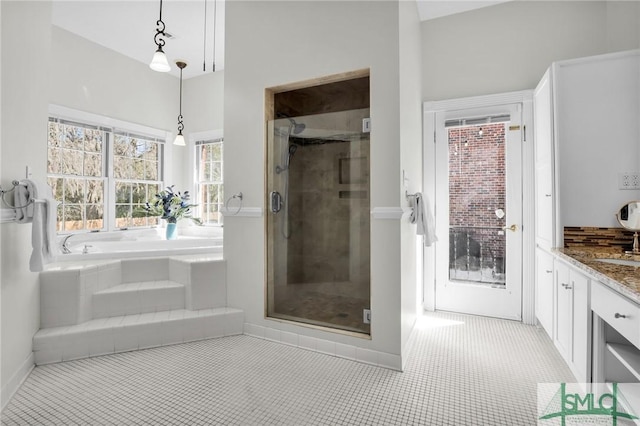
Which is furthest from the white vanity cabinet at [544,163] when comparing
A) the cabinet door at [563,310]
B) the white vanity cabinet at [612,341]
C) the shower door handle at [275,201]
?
the shower door handle at [275,201]

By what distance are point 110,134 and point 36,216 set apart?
2668 mm

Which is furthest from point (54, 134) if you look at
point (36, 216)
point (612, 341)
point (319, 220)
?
point (612, 341)

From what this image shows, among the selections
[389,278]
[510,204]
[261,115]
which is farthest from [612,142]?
[261,115]

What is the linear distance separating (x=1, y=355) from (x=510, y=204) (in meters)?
3.95

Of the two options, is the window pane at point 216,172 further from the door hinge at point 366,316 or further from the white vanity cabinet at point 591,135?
the white vanity cabinet at point 591,135

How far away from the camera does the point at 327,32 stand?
2432 mm

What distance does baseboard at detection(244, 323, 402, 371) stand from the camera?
2256 mm

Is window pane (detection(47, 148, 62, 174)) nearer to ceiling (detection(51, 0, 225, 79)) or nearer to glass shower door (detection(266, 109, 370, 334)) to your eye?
ceiling (detection(51, 0, 225, 79))

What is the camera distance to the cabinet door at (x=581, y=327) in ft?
5.78

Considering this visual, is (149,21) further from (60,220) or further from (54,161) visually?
(60,220)

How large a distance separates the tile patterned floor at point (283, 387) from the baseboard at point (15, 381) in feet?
0.13

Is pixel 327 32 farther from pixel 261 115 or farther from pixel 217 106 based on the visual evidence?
pixel 217 106

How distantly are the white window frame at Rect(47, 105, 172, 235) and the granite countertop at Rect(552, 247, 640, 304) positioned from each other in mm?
4850

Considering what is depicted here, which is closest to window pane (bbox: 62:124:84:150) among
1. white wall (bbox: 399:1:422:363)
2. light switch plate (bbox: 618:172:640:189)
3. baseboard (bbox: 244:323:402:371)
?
baseboard (bbox: 244:323:402:371)
